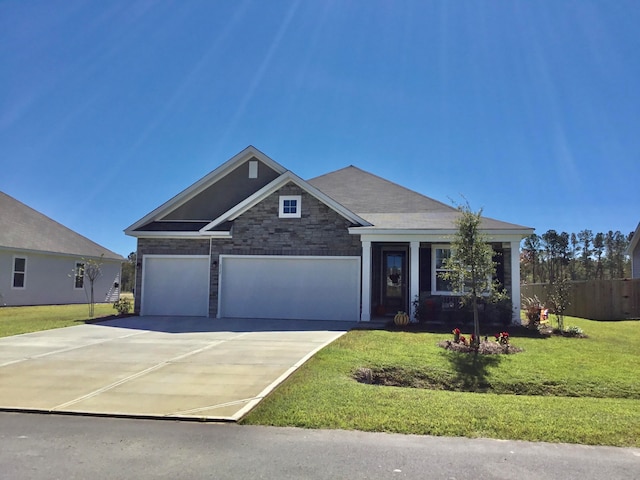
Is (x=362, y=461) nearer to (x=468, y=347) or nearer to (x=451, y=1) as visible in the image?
(x=468, y=347)

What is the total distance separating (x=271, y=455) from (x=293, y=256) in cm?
1207

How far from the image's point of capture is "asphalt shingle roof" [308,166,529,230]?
624 inches

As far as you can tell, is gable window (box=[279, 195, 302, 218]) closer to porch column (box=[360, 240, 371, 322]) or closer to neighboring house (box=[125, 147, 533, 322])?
neighboring house (box=[125, 147, 533, 322])

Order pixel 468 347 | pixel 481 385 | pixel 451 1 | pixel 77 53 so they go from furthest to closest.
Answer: pixel 77 53 < pixel 451 1 < pixel 468 347 < pixel 481 385

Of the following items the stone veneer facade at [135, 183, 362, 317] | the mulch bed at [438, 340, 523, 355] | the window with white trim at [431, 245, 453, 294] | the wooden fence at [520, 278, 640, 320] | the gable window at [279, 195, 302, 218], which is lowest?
the mulch bed at [438, 340, 523, 355]

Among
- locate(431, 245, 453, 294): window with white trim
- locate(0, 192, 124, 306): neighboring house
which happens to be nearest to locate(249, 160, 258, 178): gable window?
locate(431, 245, 453, 294): window with white trim

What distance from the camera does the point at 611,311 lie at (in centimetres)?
2002

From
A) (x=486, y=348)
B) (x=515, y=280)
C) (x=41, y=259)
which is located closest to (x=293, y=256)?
(x=515, y=280)

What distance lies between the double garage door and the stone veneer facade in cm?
25

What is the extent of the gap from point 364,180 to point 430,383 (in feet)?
51.0

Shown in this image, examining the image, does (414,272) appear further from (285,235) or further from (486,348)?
(486,348)

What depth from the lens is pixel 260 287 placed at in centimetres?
1683

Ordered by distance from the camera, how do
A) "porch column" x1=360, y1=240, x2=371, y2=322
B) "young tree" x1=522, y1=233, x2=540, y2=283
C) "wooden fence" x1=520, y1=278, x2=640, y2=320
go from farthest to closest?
"young tree" x1=522, y1=233, x2=540, y2=283
"wooden fence" x1=520, y1=278, x2=640, y2=320
"porch column" x1=360, y1=240, x2=371, y2=322

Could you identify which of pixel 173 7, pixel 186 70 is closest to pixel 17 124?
pixel 186 70
